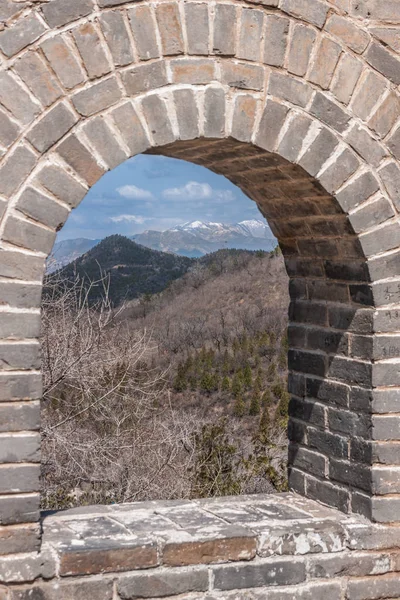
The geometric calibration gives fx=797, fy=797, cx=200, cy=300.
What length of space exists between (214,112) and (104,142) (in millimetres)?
520

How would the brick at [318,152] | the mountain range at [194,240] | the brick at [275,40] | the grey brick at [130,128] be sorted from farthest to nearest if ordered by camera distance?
the mountain range at [194,240]
the brick at [318,152]
the brick at [275,40]
the grey brick at [130,128]

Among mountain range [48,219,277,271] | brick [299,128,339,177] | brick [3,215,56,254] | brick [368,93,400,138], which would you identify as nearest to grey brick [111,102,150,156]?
brick [3,215,56,254]

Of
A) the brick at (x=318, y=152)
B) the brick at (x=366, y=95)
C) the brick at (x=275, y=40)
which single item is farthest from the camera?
the brick at (x=366, y=95)

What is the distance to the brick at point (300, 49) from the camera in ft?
11.9

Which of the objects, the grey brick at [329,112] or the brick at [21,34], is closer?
the brick at [21,34]

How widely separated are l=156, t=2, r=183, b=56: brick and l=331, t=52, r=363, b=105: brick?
789mm

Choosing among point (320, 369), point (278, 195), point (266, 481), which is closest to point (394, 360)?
point (320, 369)

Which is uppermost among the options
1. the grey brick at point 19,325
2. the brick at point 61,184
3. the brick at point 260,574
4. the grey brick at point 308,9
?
the grey brick at point 308,9

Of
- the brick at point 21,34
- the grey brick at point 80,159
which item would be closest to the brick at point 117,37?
the brick at point 21,34

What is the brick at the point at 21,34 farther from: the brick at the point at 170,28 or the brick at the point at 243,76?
the brick at the point at 243,76

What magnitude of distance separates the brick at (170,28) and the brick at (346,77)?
2.59ft

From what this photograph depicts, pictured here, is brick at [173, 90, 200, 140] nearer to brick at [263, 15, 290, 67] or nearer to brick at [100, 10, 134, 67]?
brick at [100, 10, 134, 67]

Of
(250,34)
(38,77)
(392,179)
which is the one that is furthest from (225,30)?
(392,179)

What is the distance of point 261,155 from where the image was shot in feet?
12.2
